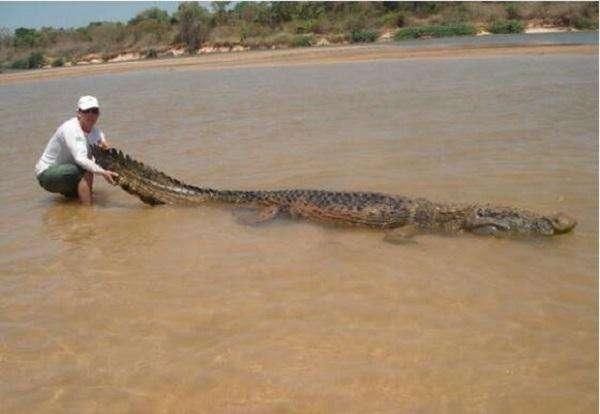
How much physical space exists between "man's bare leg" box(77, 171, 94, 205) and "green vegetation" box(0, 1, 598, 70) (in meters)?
37.4

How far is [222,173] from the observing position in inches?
322

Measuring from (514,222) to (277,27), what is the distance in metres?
49.1

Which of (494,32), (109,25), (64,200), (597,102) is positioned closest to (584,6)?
(494,32)

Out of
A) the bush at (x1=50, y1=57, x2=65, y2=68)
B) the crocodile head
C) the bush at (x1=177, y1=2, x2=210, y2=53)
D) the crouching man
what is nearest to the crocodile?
the crocodile head

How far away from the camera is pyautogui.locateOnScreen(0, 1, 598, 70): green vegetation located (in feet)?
141

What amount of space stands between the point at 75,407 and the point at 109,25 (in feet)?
186

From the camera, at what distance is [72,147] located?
6.62 metres

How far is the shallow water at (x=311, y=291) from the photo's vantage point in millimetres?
3215

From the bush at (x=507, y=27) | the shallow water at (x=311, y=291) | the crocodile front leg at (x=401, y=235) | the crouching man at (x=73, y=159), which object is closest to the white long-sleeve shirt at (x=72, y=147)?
the crouching man at (x=73, y=159)

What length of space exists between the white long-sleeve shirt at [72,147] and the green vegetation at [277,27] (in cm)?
3731

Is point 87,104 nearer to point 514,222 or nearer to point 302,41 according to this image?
point 514,222

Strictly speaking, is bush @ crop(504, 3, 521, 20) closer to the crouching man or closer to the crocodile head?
the crouching man

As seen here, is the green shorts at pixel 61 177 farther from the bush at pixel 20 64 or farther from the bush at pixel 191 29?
the bush at pixel 20 64

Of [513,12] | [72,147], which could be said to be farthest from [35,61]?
[72,147]
